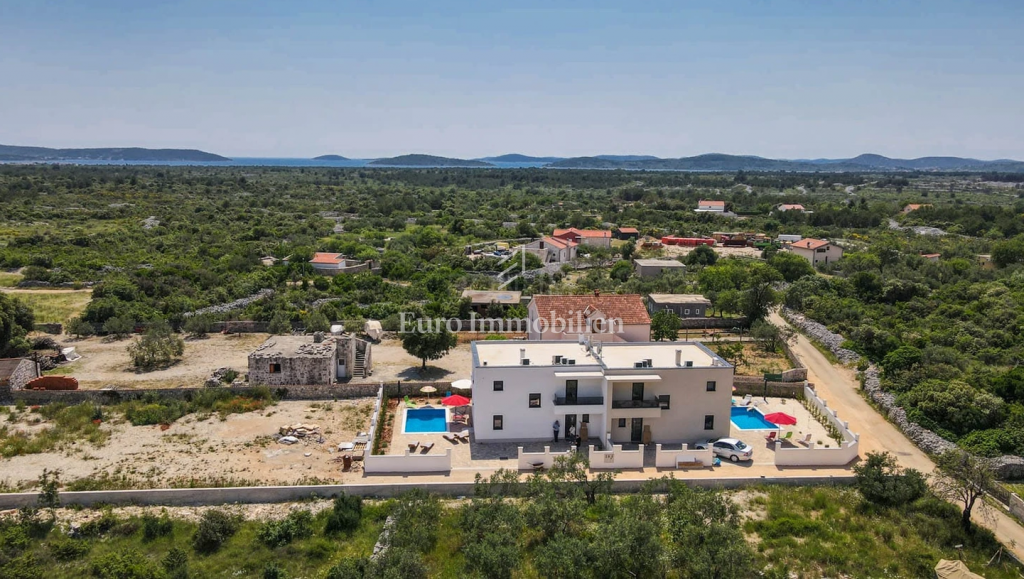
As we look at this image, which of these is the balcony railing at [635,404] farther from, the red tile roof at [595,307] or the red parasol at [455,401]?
the red tile roof at [595,307]

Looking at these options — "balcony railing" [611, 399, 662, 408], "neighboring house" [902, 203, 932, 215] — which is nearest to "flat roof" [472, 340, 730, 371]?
"balcony railing" [611, 399, 662, 408]

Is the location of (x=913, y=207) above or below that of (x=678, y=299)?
above

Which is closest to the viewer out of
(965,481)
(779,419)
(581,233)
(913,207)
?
(965,481)

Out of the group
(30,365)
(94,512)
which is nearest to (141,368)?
(30,365)

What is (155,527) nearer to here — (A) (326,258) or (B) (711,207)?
(A) (326,258)

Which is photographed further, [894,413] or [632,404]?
[894,413]

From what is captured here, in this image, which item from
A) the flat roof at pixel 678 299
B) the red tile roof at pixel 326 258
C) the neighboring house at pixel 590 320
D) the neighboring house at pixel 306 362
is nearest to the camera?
the neighboring house at pixel 306 362

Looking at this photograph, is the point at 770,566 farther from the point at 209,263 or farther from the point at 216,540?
the point at 209,263

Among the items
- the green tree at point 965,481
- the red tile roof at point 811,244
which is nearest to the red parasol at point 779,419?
the green tree at point 965,481

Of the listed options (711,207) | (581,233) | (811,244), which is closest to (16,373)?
(581,233)
